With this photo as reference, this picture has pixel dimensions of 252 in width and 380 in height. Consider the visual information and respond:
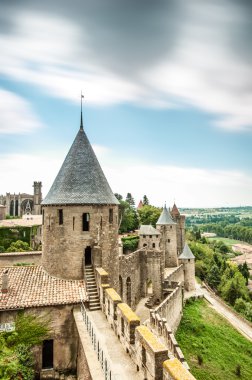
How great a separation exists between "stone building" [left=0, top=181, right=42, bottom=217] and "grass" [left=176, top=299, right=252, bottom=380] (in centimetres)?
7868

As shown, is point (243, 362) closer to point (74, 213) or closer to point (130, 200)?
point (74, 213)

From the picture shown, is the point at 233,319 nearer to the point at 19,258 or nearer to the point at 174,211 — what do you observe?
the point at 174,211

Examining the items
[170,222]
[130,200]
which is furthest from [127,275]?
[130,200]

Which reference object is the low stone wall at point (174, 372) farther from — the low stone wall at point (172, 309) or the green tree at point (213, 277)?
the green tree at point (213, 277)

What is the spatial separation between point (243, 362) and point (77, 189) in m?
24.7

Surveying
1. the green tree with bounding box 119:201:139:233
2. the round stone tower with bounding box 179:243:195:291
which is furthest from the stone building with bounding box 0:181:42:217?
the round stone tower with bounding box 179:243:195:291

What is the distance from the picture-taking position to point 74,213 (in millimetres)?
17453

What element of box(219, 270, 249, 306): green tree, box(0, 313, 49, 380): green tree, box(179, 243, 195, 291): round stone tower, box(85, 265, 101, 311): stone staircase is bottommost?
box(219, 270, 249, 306): green tree

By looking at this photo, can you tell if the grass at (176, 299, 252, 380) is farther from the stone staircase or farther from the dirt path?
the stone staircase

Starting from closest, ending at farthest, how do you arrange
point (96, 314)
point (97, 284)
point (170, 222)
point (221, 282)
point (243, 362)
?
point (96, 314), point (97, 284), point (243, 362), point (170, 222), point (221, 282)

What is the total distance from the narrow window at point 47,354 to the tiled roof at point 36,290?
1.81 meters

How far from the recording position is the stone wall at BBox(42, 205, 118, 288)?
56.3ft

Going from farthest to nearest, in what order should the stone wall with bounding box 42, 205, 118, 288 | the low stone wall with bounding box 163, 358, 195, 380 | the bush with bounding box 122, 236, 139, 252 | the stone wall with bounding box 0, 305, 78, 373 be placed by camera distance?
the bush with bounding box 122, 236, 139, 252
the stone wall with bounding box 42, 205, 118, 288
the stone wall with bounding box 0, 305, 78, 373
the low stone wall with bounding box 163, 358, 195, 380

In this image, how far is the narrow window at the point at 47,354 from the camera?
584 inches
